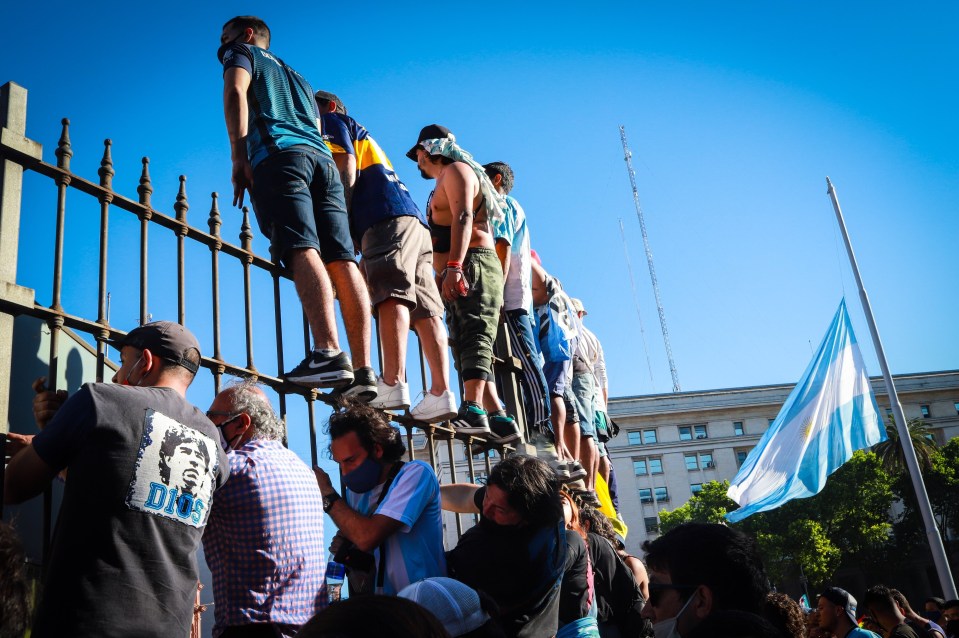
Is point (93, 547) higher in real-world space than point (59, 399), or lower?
lower

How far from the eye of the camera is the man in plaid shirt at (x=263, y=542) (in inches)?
117

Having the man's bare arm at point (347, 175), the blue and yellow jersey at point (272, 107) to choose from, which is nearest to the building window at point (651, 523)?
the man's bare arm at point (347, 175)

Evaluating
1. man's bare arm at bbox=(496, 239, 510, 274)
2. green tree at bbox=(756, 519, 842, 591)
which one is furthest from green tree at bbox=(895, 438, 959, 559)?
man's bare arm at bbox=(496, 239, 510, 274)

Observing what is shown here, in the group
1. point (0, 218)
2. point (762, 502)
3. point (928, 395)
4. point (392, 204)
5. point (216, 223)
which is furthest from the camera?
point (928, 395)

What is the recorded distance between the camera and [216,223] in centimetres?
445

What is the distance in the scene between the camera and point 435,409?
527 centimetres

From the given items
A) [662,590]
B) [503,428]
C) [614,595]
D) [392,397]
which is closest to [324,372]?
[392,397]

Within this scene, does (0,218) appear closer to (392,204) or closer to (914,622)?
(392,204)

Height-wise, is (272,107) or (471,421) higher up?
(272,107)

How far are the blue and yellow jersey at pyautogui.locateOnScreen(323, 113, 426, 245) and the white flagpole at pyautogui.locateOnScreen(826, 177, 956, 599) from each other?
12.6 metres

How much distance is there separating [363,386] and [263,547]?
1.56 metres

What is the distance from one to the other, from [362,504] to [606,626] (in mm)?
1983

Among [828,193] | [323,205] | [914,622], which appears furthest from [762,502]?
[323,205]

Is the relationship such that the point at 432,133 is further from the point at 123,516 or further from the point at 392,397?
the point at 123,516
